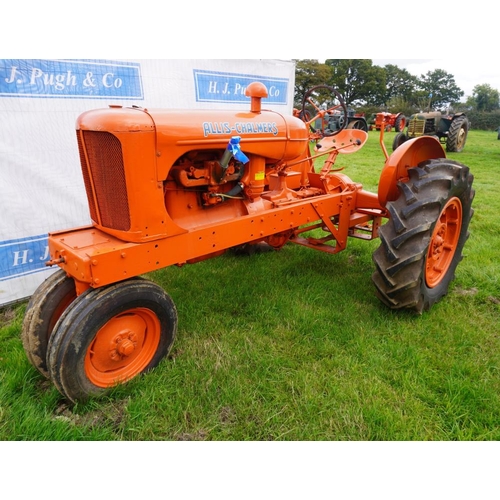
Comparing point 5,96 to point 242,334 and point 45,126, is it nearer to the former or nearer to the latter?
point 45,126

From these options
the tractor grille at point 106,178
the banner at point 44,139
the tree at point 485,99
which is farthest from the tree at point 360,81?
the tractor grille at point 106,178

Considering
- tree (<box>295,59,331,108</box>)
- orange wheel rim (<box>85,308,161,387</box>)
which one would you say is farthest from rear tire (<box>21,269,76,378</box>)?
tree (<box>295,59,331,108</box>)

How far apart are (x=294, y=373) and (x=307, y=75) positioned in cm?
3409

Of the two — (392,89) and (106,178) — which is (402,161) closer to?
(106,178)

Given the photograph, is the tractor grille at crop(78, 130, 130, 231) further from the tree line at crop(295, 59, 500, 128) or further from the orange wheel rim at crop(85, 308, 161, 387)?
the tree line at crop(295, 59, 500, 128)

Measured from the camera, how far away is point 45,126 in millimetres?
3666

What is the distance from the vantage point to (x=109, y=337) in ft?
7.73

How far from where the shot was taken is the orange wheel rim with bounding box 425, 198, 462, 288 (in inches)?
134

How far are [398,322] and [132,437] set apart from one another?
212cm

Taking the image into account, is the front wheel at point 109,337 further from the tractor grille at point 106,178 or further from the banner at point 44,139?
the banner at point 44,139

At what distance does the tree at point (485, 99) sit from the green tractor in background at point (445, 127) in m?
30.1

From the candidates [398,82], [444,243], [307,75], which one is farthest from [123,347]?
[398,82]

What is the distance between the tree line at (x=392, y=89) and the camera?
34.7 meters

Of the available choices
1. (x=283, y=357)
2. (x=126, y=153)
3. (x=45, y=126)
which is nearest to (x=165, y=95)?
(x=45, y=126)
